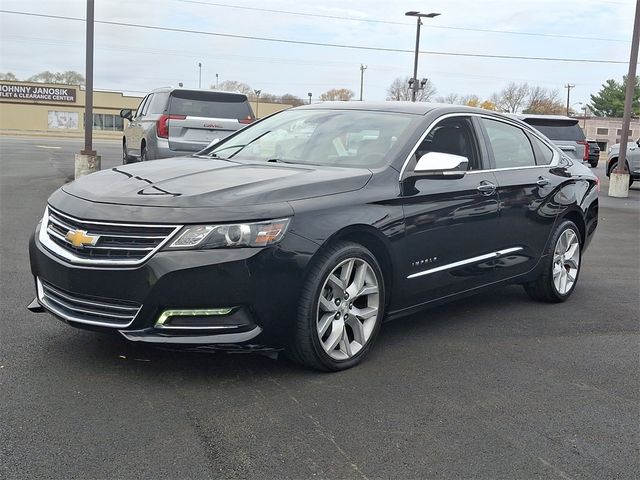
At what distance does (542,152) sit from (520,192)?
82 cm

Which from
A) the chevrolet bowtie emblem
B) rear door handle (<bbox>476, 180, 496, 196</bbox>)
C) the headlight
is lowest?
the chevrolet bowtie emblem

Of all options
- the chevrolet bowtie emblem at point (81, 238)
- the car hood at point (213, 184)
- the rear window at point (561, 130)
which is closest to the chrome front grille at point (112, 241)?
the chevrolet bowtie emblem at point (81, 238)

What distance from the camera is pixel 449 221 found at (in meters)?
4.83

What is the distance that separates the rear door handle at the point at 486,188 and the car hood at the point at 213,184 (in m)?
1.08

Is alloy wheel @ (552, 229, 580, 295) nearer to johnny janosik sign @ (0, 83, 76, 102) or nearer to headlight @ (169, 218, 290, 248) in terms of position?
headlight @ (169, 218, 290, 248)

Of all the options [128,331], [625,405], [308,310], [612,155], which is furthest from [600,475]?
[612,155]

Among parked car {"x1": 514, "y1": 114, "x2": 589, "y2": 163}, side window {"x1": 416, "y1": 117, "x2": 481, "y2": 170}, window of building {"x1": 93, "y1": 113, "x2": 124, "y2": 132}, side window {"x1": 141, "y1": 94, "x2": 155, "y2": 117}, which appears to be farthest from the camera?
window of building {"x1": 93, "y1": 113, "x2": 124, "y2": 132}

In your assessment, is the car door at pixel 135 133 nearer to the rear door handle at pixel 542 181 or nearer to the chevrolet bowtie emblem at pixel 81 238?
the rear door handle at pixel 542 181

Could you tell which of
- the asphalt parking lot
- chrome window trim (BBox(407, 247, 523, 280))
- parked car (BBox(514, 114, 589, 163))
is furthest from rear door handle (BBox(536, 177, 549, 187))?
parked car (BBox(514, 114, 589, 163))

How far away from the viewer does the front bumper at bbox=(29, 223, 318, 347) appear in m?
3.62

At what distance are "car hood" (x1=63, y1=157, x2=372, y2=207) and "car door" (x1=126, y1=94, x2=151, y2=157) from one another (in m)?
9.20

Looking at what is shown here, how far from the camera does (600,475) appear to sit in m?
3.09

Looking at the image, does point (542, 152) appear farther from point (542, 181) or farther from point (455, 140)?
point (455, 140)

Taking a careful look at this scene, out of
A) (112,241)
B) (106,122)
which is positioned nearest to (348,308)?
(112,241)
